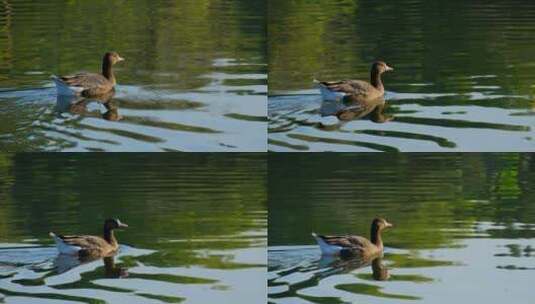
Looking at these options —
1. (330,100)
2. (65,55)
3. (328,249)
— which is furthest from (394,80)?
(65,55)

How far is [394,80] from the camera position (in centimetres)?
927

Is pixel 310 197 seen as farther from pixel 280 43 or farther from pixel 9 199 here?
pixel 9 199

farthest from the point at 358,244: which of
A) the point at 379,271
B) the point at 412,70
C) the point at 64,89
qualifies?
the point at 64,89

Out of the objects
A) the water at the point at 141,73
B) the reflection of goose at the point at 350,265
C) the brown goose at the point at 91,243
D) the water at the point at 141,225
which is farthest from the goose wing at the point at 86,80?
the reflection of goose at the point at 350,265

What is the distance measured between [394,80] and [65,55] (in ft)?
6.38

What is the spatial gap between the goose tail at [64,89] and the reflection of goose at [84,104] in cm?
3

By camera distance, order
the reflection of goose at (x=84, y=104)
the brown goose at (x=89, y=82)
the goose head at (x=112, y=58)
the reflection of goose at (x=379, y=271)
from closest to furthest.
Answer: the reflection of goose at (x=379, y=271) < the reflection of goose at (x=84, y=104) < the brown goose at (x=89, y=82) < the goose head at (x=112, y=58)

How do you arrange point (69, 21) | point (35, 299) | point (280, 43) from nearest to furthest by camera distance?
point (35, 299), point (280, 43), point (69, 21)

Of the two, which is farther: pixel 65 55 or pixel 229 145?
pixel 65 55

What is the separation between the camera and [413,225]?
8.70 m

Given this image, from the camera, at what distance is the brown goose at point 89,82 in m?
8.95

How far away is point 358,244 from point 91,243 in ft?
4.75

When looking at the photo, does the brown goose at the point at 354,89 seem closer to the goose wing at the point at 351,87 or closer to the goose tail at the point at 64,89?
the goose wing at the point at 351,87

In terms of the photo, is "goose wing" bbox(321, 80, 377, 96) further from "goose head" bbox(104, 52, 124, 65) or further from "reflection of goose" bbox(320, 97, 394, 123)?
"goose head" bbox(104, 52, 124, 65)
